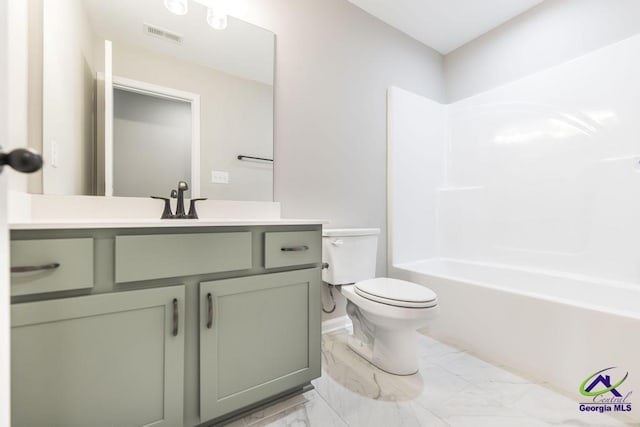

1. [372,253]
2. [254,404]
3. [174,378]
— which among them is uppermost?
[372,253]

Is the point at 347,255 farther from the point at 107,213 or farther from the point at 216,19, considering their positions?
the point at 216,19

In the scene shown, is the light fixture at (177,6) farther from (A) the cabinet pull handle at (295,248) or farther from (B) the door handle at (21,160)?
(B) the door handle at (21,160)

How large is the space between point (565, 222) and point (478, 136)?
0.94 metres

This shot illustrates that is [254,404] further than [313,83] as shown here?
No

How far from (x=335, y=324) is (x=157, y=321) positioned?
1352mm

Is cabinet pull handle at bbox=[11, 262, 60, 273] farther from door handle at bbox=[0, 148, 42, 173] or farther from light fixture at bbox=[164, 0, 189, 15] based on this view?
light fixture at bbox=[164, 0, 189, 15]

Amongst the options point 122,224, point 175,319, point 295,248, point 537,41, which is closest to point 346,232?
point 295,248

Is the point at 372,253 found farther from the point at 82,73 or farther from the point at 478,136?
the point at 82,73

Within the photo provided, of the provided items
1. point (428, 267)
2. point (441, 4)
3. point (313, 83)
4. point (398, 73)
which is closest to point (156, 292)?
point (313, 83)

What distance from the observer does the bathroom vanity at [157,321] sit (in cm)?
78

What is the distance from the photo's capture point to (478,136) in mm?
2438

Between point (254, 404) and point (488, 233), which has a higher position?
point (488, 233)

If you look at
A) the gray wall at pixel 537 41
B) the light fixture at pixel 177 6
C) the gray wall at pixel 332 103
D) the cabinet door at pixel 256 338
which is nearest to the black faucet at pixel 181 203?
the cabinet door at pixel 256 338
